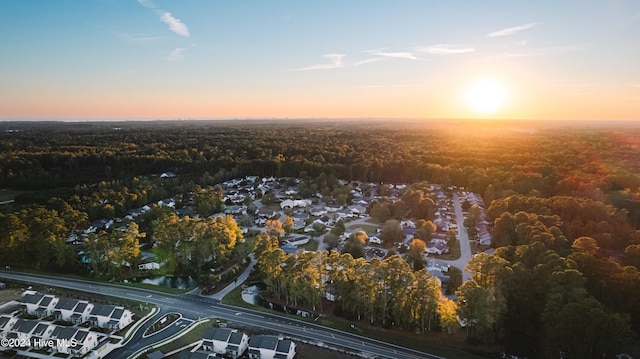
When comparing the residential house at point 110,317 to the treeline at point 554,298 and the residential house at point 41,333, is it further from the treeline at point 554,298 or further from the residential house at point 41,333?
the treeline at point 554,298

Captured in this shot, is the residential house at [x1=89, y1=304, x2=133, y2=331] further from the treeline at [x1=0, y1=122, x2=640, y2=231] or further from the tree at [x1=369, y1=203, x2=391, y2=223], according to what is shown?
the treeline at [x1=0, y1=122, x2=640, y2=231]

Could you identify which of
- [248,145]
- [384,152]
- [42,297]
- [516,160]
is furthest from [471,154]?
[42,297]

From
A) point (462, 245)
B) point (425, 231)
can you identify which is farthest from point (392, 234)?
point (462, 245)

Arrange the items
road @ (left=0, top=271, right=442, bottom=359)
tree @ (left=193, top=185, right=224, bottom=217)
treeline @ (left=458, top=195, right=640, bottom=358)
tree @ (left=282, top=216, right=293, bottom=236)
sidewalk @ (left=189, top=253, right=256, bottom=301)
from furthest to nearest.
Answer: tree @ (left=193, top=185, right=224, bottom=217) < tree @ (left=282, top=216, right=293, bottom=236) < sidewalk @ (left=189, top=253, right=256, bottom=301) < road @ (left=0, top=271, right=442, bottom=359) < treeline @ (left=458, top=195, right=640, bottom=358)

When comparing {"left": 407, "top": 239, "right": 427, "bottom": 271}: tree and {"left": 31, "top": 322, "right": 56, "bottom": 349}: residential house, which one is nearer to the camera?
{"left": 31, "top": 322, "right": 56, "bottom": 349}: residential house

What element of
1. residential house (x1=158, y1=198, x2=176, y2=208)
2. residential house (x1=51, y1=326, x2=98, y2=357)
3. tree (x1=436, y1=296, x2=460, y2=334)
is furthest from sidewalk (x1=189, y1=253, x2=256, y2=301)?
residential house (x1=158, y1=198, x2=176, y2=208)

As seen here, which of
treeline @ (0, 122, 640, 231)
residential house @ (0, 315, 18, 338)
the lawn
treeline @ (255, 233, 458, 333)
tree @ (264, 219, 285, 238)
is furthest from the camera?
treeline @ (0, 122, 640, 231)

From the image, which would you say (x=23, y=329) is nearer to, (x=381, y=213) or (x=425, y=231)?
(x=425, y=231)
